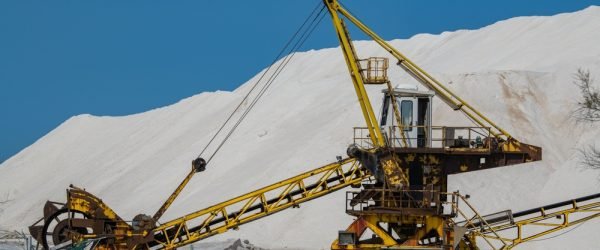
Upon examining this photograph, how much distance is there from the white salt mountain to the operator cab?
780 cm

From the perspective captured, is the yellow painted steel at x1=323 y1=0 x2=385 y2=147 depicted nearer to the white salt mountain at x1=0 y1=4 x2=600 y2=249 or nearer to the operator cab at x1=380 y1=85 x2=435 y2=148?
the operator cab at x1=380 y1=85 x2=435 y2=148

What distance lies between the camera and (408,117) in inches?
1194

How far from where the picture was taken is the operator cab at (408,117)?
29.9 metres

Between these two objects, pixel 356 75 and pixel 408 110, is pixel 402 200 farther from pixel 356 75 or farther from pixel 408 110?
pixel 356 75

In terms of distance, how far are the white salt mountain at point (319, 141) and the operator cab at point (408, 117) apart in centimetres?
780

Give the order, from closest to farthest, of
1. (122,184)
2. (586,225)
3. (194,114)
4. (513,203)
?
(586,225)
(513,203)
(122,184)
(194,114)

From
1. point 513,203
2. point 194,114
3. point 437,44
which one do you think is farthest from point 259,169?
point 437,44

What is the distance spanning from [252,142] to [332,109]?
5.20 m

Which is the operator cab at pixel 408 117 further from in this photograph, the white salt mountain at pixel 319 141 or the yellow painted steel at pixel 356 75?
the white salt mountain at pixel 319 141

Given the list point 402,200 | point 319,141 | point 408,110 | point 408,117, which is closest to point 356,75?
point 408,110

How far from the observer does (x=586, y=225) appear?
3494cm

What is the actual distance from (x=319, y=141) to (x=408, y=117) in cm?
2299

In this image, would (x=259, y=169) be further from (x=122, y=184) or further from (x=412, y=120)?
(x=412, y=120)

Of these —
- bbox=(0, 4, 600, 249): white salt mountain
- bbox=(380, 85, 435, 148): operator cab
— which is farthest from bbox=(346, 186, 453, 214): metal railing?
bbox=(0, 4, 600, 249): white salt mountain
